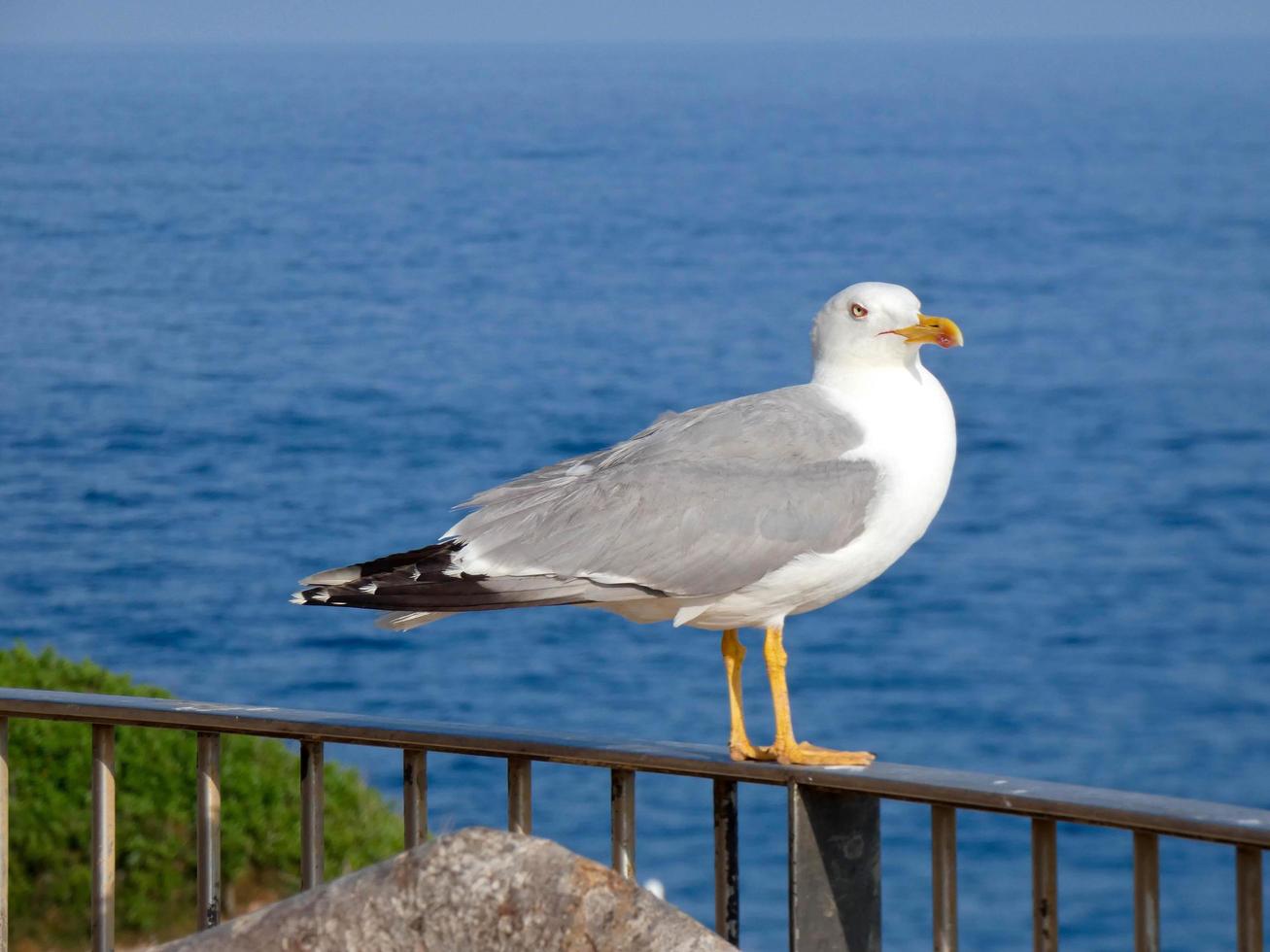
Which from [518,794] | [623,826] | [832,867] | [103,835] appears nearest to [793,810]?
[832,867]

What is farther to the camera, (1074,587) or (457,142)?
(457,142)

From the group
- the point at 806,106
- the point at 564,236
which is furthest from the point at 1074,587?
the point at 806,106

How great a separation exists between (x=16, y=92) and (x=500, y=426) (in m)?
43.1

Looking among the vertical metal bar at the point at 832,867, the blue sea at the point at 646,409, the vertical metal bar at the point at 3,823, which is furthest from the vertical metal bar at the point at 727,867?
the blue sea at the point at 646,409

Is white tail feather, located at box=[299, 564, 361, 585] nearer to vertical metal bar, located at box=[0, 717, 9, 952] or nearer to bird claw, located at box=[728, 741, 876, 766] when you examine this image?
vertical metal bar, located at box=[0, 717, 9, 952]

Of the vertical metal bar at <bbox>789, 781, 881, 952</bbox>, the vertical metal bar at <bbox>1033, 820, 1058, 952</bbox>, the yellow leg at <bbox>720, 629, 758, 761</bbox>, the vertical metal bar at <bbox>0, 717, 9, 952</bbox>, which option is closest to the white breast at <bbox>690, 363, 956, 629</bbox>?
the yellow leg at <bbox>720, 629, 758, 761</bbox>

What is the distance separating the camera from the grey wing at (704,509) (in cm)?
324

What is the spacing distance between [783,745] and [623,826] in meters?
0.46

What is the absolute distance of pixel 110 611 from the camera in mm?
21203

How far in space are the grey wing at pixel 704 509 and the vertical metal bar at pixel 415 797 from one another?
1.23 ft

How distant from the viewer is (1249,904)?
7.52ft

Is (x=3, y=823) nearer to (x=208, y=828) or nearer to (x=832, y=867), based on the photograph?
(x=208, y=828)

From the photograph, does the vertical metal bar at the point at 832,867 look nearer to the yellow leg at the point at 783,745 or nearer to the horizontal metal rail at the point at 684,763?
the horizontal metal rail at the point at 684,763

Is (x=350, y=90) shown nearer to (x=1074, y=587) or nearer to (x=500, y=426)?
(x=500, y=426)
